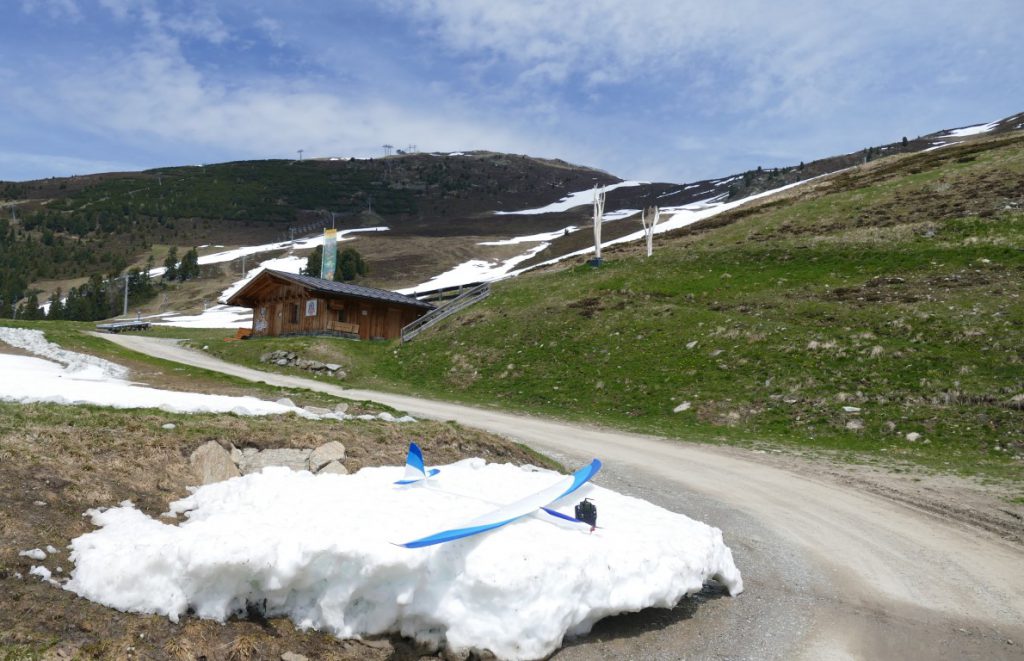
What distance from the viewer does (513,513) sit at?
283 inches

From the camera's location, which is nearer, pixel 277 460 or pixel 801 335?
pixel 277 460

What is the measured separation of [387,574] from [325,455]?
4.05 meters

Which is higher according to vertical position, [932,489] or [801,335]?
[801,335]

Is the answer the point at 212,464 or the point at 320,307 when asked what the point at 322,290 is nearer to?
the point at 320,307

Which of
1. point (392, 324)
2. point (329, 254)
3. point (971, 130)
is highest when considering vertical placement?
point (971, 130)

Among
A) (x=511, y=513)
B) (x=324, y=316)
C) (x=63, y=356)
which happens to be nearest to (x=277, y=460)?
(x=511, y=513)

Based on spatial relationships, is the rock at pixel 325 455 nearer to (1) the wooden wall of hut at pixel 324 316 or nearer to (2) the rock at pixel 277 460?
(2) the rock at pixel 277 460

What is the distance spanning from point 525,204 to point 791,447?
17655cm

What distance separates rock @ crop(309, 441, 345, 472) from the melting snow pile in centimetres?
244

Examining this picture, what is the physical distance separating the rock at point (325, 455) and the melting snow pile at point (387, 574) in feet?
8.02

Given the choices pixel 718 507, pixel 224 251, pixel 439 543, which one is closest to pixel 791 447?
pixel 718 507

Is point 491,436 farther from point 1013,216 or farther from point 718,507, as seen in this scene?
point 1013,216

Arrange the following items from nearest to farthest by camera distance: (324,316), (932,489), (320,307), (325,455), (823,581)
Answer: (823,581), (325,455), (932,489), (324,316), (320,307)

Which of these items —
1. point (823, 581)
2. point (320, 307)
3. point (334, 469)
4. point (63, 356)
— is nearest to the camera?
point (823, 581)
